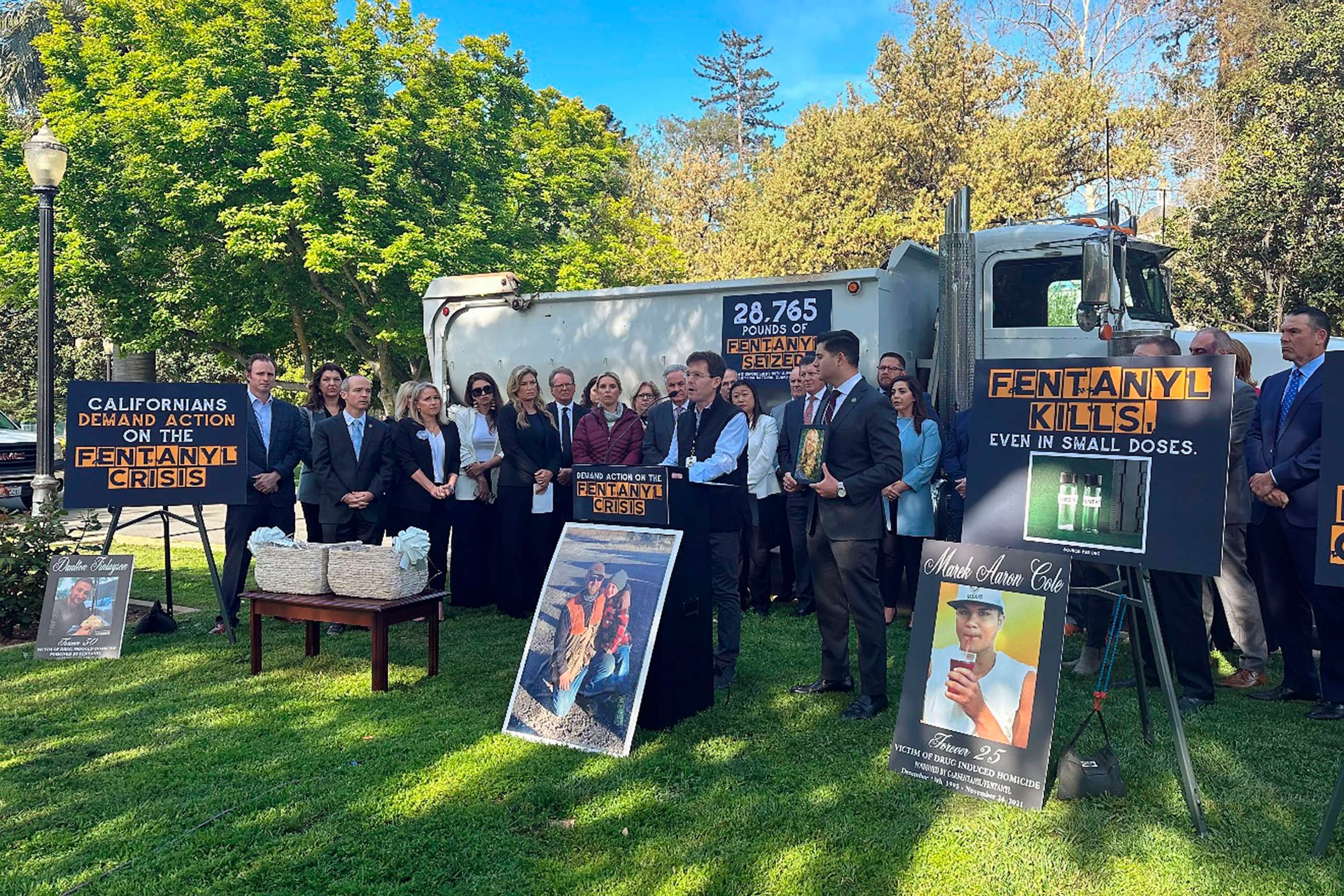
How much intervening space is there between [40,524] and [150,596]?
143 centimetres

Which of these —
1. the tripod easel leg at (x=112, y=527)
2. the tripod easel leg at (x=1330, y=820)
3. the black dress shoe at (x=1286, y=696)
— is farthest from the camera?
the tripod easel leg at (x=112, y=527)

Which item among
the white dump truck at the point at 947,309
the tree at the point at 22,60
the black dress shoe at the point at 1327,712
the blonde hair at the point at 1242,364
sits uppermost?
the tree at the point at 22,60

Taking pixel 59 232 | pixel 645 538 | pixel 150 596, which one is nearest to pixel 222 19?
pixel 59 232

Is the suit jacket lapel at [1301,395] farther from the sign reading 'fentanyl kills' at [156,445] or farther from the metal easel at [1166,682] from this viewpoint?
the sign reading 'fentanyl kills' at [156,445]

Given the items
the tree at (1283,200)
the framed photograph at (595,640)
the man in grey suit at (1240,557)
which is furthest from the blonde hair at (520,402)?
the tree at (1283,200)

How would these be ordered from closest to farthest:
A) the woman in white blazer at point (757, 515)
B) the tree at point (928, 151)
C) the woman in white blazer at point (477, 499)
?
the woman in white blazer at point (757, 515) → the woman in white blazer at point (477, 499) → the tree at point (928, 151)

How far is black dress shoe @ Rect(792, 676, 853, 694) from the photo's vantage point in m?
5.48

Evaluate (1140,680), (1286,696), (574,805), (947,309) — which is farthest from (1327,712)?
(947,309)

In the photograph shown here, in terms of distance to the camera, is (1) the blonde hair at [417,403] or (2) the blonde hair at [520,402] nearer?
(2) the blonde hair at [520,402]

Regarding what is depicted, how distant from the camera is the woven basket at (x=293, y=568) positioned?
5820mm

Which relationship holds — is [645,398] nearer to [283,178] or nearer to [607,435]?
[607,435]

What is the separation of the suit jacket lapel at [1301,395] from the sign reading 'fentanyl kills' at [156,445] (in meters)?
6.75

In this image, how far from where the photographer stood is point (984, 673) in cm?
406

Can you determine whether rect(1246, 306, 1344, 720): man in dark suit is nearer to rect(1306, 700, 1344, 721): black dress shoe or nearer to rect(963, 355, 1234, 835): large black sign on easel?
rect(1306, 700, 1344, 721): black dress shoe
